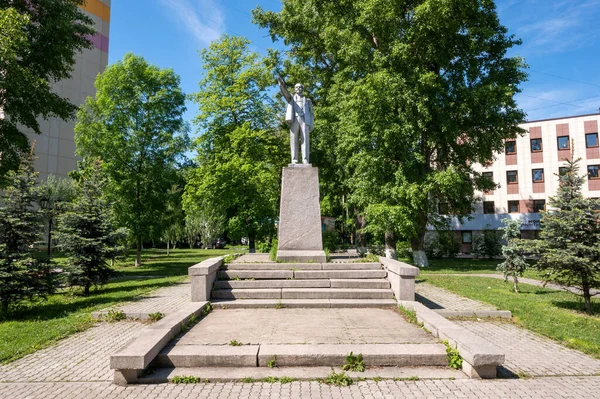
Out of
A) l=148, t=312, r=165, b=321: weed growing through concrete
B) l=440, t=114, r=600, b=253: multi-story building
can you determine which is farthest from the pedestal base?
l=440, t=114, r=600, b=253: multi-story building

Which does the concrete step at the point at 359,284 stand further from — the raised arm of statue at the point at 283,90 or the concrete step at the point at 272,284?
the raised arm of statue at the point at 283,90

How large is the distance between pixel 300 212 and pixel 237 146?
1342cm

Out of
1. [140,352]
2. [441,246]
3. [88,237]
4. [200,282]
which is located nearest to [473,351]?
[140,352]

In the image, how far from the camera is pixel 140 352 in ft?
15.0

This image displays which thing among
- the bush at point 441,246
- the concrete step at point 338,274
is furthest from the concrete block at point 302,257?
the bush at point 441,246

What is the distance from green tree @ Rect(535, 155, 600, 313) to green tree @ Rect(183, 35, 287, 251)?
1540cm

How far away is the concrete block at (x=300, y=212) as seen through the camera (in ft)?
34.7

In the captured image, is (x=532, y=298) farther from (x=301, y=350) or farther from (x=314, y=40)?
(x=314, y=40)

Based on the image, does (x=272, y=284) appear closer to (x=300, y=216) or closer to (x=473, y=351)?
(x=300, y=216)

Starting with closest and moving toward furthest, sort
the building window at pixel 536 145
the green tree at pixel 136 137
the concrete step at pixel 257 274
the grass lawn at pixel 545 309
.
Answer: the grass lawn at pixel 545 309
the concrete step at pixel 257 274
the green tree at pixel 136 137
the building window at pixel 536 145

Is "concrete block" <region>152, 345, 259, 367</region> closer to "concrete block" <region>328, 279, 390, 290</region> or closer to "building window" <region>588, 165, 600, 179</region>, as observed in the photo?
"concrete block" <region>328, 279, 390, 290</region>

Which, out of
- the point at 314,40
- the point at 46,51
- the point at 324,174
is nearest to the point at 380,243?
the point at 324,174

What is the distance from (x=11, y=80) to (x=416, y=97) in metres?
15.2

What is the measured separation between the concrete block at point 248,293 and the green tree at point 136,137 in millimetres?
14617
